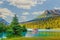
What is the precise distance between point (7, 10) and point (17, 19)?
363 mm

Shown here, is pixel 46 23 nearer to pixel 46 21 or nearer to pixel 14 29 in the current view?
pixel 46 21

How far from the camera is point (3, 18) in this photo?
5.63 metres

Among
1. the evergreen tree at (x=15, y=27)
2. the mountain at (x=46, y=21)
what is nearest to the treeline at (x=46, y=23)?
the mountain at (x=46, y=21)

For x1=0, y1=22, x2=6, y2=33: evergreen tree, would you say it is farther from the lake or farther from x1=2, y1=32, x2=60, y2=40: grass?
x1=2, y1=32, x2=60, y2=40: grass

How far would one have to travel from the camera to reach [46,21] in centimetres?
→ 557

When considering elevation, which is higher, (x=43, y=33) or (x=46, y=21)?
(x=46, y=21)

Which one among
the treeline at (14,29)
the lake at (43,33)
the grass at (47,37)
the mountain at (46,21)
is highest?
the mountain at (46,21)

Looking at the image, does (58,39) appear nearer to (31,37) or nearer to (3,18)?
(31,37)

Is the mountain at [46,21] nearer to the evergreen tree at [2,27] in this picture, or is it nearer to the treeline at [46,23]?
the treeline at [46,23]

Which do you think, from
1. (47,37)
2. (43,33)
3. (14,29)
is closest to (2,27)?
(14,29)

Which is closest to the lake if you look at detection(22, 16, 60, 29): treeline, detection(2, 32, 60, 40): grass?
→ detection(2, 32, 60, 40): grass

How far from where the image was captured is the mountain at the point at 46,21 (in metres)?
5.53

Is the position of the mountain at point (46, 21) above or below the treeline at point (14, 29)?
above

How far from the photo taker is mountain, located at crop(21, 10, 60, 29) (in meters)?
5.53
